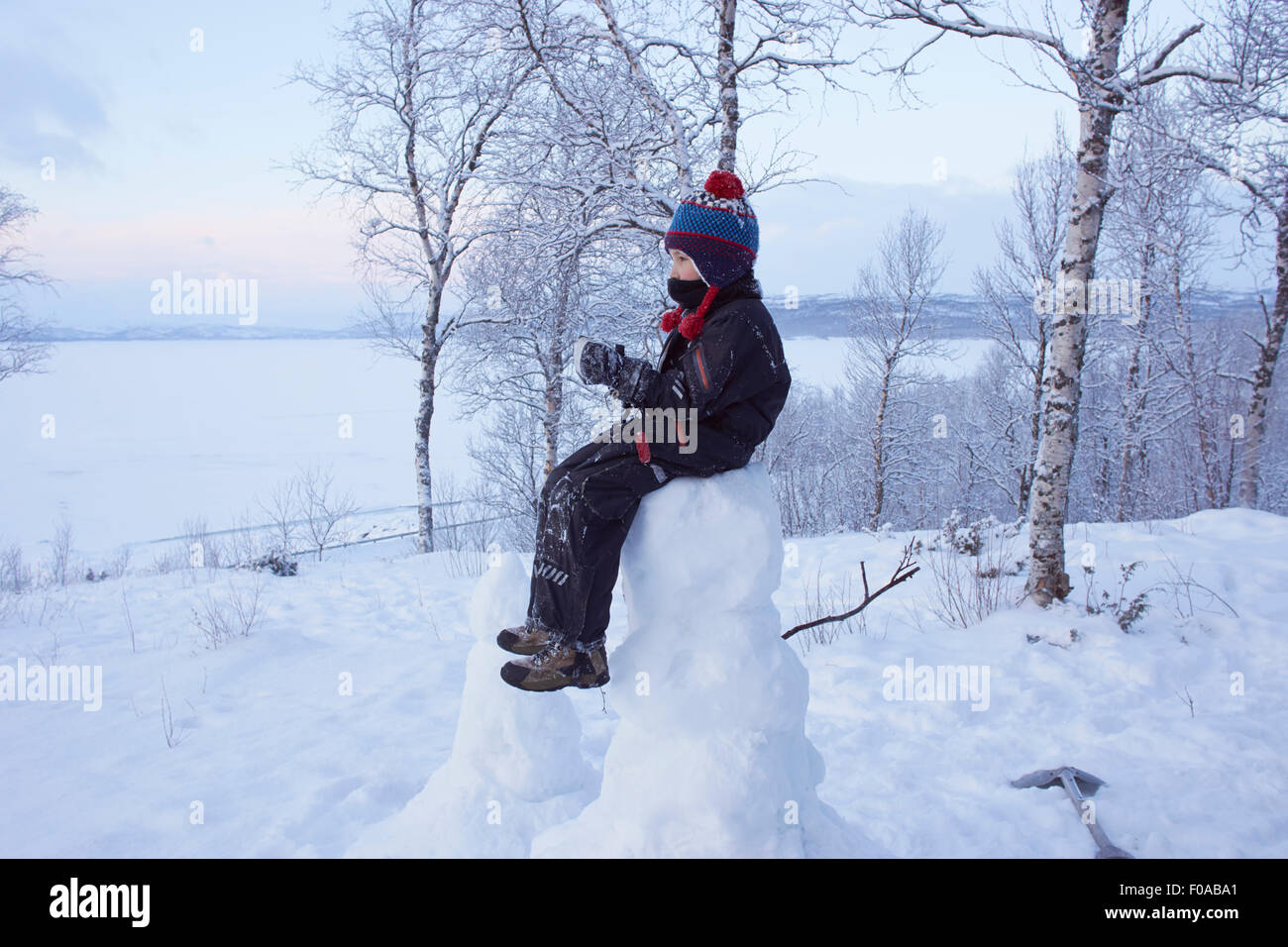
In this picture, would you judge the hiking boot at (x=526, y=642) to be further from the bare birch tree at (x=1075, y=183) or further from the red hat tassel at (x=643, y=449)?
the bare birch tree at (x=1075, y=183)

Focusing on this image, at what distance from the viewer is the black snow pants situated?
208cm

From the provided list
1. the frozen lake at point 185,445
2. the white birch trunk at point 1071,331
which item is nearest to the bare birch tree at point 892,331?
the frozen lake at point 185,445

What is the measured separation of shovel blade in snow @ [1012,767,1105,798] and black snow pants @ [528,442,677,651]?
244cm

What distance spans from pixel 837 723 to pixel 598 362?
2967 mm

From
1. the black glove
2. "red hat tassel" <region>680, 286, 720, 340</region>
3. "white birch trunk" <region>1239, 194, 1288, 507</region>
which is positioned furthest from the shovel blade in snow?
"white birch trunk" <region>1239, 194, 1288, 507</region>

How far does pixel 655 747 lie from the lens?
217cm

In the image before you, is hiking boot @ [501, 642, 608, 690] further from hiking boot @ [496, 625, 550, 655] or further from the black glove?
the black glove

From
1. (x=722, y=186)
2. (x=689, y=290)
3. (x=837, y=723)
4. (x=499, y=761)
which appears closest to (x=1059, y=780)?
(x=837, y=723)

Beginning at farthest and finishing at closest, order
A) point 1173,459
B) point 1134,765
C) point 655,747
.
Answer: point 1173,459, point 1134,765, point 655,747

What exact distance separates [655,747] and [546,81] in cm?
773

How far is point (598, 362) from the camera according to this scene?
2111 millimetres

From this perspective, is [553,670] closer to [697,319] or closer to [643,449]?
[643,449]

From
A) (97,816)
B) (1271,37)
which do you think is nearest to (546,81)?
(97,816)
